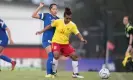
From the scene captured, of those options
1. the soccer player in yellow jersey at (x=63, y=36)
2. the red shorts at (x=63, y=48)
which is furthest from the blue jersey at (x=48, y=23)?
the red shorts at (x=63, y=48)

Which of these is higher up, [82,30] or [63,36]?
[82,30]

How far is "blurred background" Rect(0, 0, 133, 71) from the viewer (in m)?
20.5

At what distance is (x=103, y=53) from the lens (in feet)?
69.5

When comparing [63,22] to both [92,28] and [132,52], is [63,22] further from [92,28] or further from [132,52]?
[92,28]

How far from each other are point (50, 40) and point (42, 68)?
6.95 meters

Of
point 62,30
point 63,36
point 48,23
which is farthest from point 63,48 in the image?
point 48,23

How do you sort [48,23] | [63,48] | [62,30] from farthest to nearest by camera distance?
[48,23] → [63,48] → [62,30]

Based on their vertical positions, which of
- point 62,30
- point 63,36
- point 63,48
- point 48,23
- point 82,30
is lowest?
point 63,48

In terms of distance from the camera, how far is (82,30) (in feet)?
69.5

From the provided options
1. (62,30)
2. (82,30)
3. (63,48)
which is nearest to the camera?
(62,30)

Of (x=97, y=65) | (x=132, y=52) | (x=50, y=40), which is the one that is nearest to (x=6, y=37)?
(x=50, y=40)

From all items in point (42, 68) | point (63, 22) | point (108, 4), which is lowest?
point (42, 68)

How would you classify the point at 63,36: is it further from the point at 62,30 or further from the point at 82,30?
the point at 82,30

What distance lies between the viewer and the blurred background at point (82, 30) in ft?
67.2
